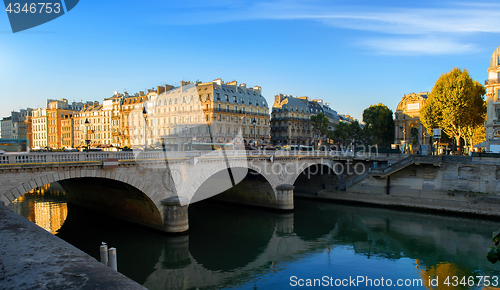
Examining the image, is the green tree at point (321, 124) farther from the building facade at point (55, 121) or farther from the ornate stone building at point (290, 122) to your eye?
the building facade at point (55, 121)

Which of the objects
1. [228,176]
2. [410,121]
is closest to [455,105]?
[410,121]

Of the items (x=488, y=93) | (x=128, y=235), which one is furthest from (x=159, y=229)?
(x=488, y=93)

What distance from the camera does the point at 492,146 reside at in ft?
137

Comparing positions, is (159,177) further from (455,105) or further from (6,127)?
(6,127)

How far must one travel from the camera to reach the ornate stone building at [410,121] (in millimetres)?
66625

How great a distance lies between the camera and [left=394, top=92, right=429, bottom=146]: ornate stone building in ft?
219

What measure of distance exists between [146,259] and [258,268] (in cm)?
790

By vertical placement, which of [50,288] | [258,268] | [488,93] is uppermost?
[488,93]

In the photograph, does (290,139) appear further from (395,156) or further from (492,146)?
(492,146)

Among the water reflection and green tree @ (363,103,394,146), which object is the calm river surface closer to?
the water reflection

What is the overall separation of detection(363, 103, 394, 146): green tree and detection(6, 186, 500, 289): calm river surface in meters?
35.2

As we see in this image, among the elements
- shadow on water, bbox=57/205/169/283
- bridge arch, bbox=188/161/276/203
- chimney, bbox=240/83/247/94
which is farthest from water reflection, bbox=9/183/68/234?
chimney, bbox=240/83/247/94

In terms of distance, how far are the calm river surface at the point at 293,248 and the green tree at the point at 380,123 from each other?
3518 centimetres

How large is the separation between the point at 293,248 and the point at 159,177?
1202cm
